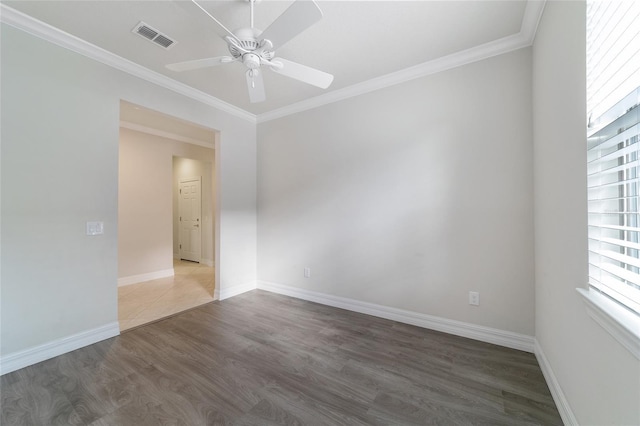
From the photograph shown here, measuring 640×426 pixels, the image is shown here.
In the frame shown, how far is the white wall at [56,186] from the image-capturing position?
1.91 metres

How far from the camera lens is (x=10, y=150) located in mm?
1900

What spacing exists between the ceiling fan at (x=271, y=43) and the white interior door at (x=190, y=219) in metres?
4.52

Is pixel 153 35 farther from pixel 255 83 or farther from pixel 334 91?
pixel 334 91

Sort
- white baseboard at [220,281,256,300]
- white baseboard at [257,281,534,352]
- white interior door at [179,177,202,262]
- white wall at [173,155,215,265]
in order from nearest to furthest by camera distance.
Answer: white baseboard at [257,281,534,352] → white baseboard at [220,281,256,300] → white wall at [173,155,215,265] → white interior door at [179,177,202,262]

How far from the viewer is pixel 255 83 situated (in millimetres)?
1914

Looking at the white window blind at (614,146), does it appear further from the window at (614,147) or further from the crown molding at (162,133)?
the crown molding at (162,133)

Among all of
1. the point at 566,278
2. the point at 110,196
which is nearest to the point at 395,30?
the point at 566,278

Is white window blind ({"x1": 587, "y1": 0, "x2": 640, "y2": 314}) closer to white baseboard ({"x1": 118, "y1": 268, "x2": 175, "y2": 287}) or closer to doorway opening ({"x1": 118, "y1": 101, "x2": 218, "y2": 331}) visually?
doorway opening ({"x1": 118, "y1": 101, "x2": 218, "y2": 331})

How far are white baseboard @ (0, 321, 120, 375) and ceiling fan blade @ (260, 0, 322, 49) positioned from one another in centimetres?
294

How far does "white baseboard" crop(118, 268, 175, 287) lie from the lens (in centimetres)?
408

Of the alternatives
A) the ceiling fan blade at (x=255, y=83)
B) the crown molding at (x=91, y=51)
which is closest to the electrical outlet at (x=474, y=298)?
the ceiling fan blade at (x=255, y=83)

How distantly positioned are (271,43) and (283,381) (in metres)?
2.31

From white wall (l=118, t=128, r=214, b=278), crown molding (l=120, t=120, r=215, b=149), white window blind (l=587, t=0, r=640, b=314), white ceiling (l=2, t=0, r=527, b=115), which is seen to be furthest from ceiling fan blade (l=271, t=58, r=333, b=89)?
white wall (l=118, t=128, r=214, b=278)

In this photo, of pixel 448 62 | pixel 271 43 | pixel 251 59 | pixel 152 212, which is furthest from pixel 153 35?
pixel 152 212
